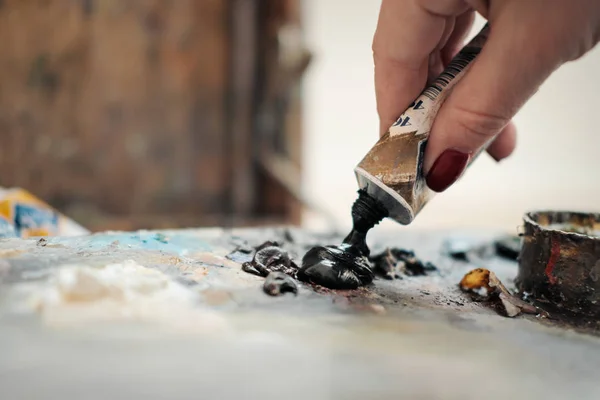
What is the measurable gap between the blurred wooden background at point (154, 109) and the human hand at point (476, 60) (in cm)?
143

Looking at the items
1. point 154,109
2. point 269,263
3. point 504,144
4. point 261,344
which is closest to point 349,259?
point 269,263

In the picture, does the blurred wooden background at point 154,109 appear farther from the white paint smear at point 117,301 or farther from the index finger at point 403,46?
the white paint smear at point 117,301

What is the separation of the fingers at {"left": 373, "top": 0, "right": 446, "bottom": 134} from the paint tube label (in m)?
0.05

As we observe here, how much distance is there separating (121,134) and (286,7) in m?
1.02

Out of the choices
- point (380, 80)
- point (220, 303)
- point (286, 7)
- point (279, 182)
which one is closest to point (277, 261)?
point (220, 303)

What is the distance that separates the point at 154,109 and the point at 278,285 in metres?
2.07

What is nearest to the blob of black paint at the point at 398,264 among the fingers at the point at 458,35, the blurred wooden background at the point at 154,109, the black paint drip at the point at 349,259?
the black paint drip at the point at 349,259

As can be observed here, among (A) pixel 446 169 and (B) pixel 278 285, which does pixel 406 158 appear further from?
(B) pixel 278 285

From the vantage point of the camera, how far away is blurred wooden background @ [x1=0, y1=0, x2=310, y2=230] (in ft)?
7.45

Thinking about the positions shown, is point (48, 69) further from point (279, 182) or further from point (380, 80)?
point (380, 80)

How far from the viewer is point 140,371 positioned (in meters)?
0.46

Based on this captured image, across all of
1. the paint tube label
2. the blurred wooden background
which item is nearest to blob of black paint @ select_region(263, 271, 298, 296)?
the paint tube label

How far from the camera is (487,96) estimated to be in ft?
1.99

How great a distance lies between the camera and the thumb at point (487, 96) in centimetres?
57
